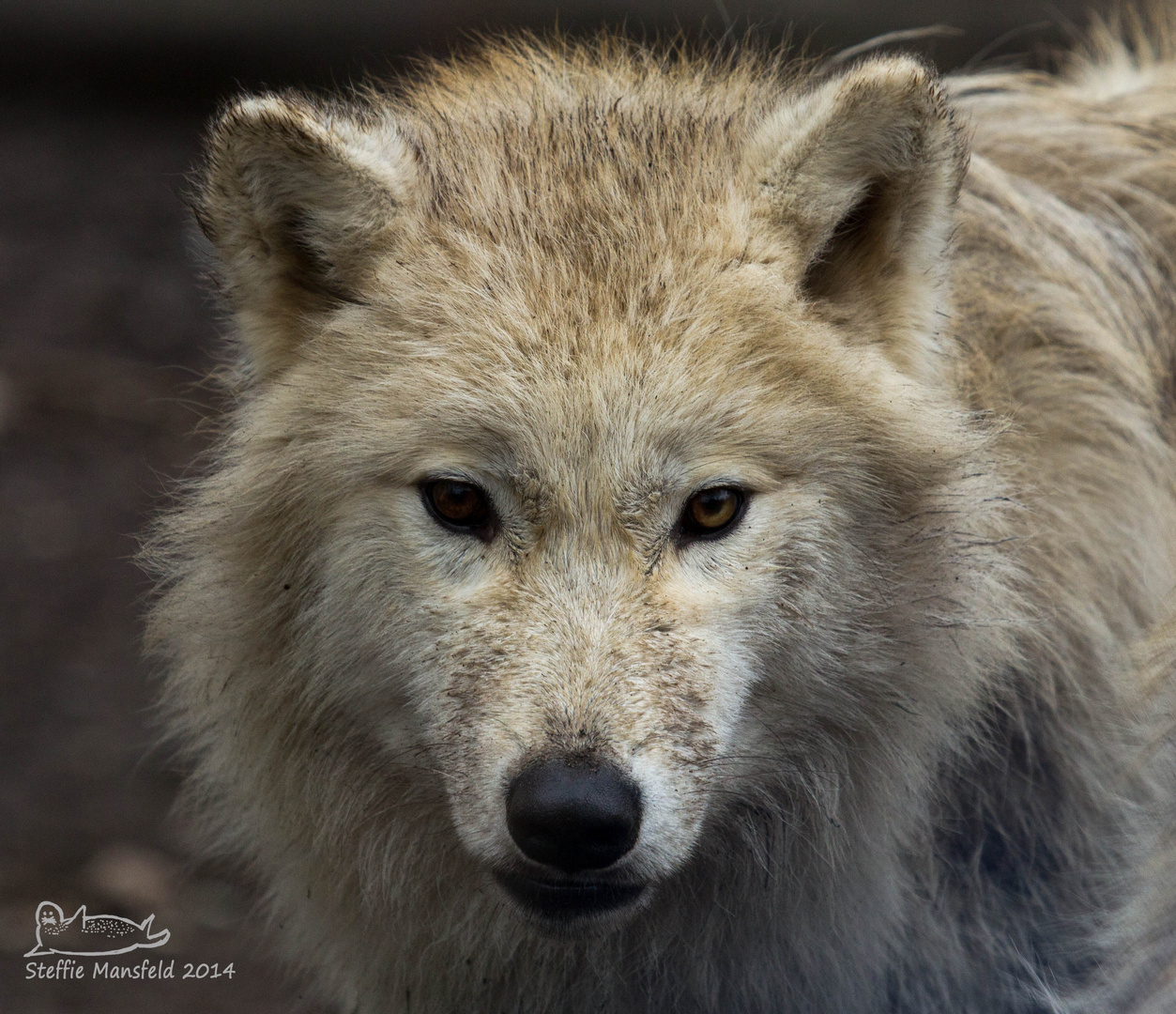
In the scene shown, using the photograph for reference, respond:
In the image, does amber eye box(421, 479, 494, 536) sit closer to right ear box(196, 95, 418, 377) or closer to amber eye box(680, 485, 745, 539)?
amber eye box(680, 485, 745, 539)

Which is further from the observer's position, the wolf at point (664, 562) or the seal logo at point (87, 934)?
the seal logo at point (87, 934)

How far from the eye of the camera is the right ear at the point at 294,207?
115 inches

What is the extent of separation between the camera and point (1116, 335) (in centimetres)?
391

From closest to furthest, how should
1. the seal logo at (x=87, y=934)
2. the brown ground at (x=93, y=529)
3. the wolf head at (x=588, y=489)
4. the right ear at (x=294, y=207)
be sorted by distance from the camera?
the wolf head at (x=588, y=489) < the right ear at (x=294, y=207) < the seal logo at (x=87, y=934) < the brown ground at (x=93, y=529)

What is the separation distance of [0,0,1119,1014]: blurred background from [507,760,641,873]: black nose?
2451mm

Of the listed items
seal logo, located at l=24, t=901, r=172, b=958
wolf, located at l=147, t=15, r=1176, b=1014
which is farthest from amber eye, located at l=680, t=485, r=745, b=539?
seal logo, located at l=24, t=901, r=172, b=958

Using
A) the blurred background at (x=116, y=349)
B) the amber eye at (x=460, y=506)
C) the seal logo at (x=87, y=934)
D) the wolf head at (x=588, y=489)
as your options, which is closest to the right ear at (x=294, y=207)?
the wolf head at (x=588, y=489)

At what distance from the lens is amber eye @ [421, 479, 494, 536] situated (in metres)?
2.80

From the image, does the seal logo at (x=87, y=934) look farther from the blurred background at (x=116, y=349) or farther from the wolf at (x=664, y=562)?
the wolf at (x=664, y=562)

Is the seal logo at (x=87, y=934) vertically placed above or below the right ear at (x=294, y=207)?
below

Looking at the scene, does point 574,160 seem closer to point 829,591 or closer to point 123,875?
point 829,591

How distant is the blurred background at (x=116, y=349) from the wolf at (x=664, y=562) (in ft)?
5.76

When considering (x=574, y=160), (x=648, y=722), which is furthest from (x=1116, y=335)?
(x=648, y=722)

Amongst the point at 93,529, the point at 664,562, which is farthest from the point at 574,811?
the point at 93,529
